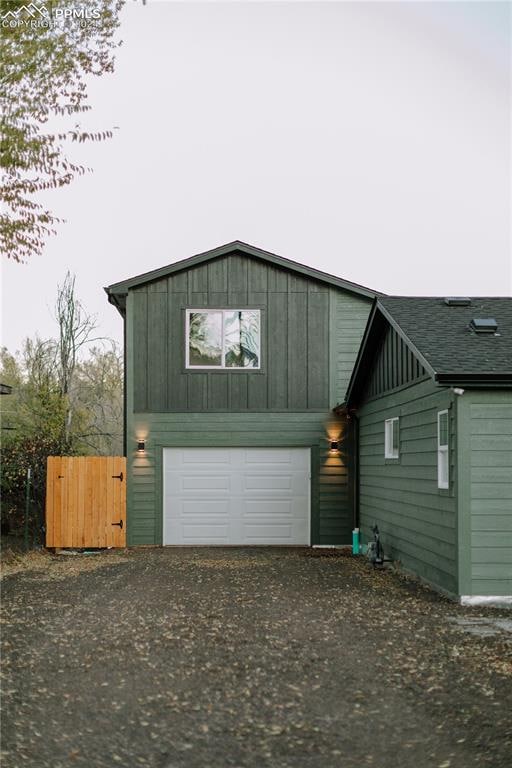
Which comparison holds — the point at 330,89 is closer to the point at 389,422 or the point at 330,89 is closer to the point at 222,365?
the point at 222,365

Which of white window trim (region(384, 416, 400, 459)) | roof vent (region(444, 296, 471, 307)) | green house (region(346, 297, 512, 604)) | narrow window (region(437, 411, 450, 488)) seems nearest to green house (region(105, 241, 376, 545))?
green house (region(346, 297, 512, 604))

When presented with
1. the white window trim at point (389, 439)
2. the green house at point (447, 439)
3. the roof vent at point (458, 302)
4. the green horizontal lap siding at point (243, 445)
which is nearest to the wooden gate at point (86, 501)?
the green horizontal lap siding at point (243, 445)

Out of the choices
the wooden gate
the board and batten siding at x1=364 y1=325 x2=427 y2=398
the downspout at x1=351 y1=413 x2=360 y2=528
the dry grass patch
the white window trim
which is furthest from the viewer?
the downspout at x1=351 y1=413 x2=360 y2=528

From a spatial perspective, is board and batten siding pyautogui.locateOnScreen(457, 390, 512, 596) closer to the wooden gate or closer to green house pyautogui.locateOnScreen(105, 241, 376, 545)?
green house pyautogui.locateOnScreen(105, 241, 376, 545)

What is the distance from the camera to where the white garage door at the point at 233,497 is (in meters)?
15.9

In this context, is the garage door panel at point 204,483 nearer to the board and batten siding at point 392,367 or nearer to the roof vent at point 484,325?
the board and batten siding at point 392,367

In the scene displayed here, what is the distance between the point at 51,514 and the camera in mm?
15352

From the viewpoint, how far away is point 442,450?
9.85 meters

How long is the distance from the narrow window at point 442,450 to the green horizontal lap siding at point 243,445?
6176 millimetres

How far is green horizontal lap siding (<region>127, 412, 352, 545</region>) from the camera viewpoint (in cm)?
1580

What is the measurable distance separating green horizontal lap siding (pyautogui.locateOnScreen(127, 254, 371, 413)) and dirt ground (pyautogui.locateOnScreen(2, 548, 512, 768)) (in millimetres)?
5819

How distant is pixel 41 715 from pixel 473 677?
3.00 metres

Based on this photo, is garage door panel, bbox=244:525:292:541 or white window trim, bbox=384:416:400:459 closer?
white window trim, bbox=384:416:400:459

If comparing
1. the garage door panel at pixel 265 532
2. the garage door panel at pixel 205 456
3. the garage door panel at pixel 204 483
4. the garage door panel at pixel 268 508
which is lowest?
the garage door panel at pixel 265 532
